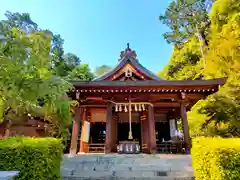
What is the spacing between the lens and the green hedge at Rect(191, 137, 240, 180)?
4275 millimetres

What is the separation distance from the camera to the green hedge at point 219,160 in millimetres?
4275

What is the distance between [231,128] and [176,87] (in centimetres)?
488

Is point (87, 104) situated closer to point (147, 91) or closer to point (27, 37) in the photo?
point (147, 91)

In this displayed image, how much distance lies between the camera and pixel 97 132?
508 inches

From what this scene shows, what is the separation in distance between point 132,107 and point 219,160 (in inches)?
264

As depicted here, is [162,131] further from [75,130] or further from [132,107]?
[75,130]

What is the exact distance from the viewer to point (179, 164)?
696cm

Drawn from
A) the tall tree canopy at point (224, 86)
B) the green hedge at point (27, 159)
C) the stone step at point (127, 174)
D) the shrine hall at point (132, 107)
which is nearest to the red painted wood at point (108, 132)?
the shrine hall at point (132, 107)

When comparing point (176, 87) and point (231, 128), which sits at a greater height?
point (176, 87)

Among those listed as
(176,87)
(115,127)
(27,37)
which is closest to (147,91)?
(176,87)

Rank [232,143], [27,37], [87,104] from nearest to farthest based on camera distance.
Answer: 1. [232,143]
2. [27,37]
3. [87,104]

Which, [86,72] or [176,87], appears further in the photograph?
[86,72]

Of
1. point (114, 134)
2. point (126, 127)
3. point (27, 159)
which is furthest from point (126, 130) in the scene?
point (27, 159)

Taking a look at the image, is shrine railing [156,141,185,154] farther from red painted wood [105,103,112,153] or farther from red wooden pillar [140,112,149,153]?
red painted wood [105,103,112,153]
